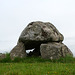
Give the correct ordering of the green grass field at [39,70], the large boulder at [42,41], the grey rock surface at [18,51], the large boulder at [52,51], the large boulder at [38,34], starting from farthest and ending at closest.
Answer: the large boulder at [38,34] → the grey rock surface at [18,51] → the large boulder at [42,41] → the large boulder at [52,51] → the green grass field at [39,70]

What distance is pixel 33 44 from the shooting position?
2302 cm

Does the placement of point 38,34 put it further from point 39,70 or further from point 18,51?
point 39,70

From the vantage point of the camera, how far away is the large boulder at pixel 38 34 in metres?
21.6

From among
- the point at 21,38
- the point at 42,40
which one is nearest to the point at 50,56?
the point at 42,40

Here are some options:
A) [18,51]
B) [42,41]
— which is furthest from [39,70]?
[42,41]

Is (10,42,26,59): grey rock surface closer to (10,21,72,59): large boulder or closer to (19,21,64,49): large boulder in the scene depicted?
(10,21,72,59): large boulder

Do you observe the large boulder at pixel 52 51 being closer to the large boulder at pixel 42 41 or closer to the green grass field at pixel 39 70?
the large boulder at pixel 42 41

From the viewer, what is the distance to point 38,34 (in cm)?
2183

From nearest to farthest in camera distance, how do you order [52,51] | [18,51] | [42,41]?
[52,51]
[18,51]
[42,41]

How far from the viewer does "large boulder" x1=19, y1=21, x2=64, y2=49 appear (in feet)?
71.0

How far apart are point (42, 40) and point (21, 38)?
2604mm

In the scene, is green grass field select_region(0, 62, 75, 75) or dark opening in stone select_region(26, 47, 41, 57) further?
dark opening in stone select_region(26, 47, 41, 57)

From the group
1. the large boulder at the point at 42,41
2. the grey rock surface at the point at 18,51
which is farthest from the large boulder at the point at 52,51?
the grey rock surface at the point at 18,51

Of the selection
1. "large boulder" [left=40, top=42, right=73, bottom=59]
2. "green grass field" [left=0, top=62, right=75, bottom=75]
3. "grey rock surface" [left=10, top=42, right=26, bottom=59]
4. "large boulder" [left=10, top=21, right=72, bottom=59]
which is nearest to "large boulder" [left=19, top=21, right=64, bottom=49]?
"large boulder" [left=10, top=21, right=72, bottom=59]
